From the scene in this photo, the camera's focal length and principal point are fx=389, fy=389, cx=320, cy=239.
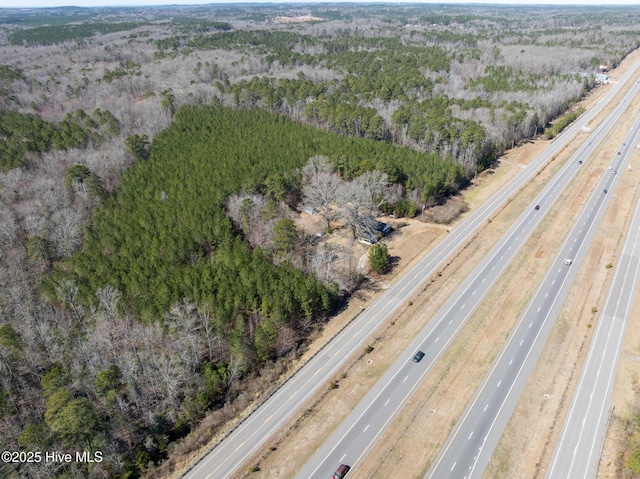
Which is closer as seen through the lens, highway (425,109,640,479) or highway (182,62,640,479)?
highway (425,109,640,479)

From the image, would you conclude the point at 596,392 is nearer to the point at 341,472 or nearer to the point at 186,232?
the point at 341,472

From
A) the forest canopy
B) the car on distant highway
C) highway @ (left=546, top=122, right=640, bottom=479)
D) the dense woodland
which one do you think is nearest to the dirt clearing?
highway @ (left=546, top=122, right=640, bottom=479)

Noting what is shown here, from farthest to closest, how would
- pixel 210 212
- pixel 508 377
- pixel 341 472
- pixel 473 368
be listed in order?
pixel 210 212, pixel 473 368, pixel 508 377, pixel 341 472

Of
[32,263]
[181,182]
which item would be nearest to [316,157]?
[181,182]

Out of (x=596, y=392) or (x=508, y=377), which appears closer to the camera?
(x=596, y=392)

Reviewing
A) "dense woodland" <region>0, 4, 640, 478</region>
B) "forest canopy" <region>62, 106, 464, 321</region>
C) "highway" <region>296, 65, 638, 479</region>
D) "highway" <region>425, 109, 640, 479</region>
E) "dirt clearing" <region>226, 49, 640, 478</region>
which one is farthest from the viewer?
"forest canopy" <region>62, 106, 464, 321</region>

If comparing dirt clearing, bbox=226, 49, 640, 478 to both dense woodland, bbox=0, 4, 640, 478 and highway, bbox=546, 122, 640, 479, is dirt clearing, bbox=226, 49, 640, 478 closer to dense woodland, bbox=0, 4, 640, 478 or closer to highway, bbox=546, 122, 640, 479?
highway, bbox=546, 122, 640, 479

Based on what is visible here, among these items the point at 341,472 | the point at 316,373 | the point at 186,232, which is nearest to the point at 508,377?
the point at 316,373

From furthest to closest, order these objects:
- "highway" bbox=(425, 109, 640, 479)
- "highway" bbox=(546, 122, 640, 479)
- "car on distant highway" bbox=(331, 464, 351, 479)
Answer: "highway" bbox=(425, 109, 640, 479) < "highway" bbox=(546, 122, 640, 479) < "car on distant highway" bbox=(331, 464, 351, 479)
